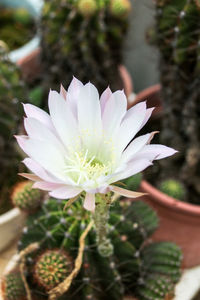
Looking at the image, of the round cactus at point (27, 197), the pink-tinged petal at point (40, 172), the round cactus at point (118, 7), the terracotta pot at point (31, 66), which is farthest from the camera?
the terracotta pot at point (31, 66)

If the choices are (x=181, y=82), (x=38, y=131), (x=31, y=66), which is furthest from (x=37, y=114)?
(x=31, y=66)

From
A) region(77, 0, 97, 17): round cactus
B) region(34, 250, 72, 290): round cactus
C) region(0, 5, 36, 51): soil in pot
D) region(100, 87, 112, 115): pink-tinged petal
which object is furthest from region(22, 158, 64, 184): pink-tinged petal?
region(0, 5, 36, 51): soil in pot

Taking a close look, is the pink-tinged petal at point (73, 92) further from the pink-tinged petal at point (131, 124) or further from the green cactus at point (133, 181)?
the green cactus at point (133, 181)

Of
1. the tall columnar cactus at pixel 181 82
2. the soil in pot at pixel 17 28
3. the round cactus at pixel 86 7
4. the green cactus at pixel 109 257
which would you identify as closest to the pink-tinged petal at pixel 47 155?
the green cactus at pixel 109 257

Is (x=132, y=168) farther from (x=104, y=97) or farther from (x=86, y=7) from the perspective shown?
(x=86, y=7)

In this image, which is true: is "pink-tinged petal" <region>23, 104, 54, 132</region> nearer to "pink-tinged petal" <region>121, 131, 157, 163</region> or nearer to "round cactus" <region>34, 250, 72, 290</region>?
"pink-tinged petal" <region>121, 131, 157, 163</region>

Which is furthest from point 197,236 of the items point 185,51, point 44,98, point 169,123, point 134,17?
point 134,17

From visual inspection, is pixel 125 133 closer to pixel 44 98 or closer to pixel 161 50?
pixel 161 50
